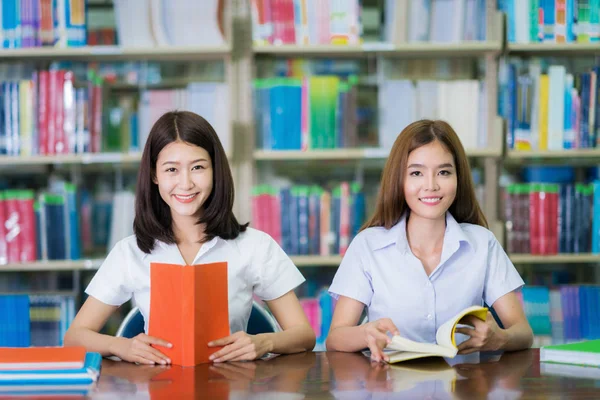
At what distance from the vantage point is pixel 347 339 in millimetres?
1505

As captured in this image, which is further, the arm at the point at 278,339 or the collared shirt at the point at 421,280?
the collared shirt at the point at 421,280

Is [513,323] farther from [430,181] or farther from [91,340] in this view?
[91,340]

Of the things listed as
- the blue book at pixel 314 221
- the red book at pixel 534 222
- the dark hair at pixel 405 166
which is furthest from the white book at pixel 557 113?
the dark hair at pixel 405 166

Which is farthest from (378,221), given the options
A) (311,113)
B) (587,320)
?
(587,320)

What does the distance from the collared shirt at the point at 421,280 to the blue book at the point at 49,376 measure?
2.06 feet

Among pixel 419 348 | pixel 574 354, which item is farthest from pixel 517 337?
pixel 419 348

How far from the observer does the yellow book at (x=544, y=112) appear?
280cm

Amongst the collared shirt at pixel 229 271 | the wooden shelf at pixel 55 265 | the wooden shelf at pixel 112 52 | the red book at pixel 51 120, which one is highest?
the wooden shelf at pixel 112 52

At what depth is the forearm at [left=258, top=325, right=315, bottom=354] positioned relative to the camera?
1.48m

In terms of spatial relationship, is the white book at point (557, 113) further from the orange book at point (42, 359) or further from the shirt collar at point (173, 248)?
the orange book at point (42, 359)

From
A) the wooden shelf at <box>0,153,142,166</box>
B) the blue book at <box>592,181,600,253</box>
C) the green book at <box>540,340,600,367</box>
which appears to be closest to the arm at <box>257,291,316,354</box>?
the green book at <box>540,340,600,367</box>

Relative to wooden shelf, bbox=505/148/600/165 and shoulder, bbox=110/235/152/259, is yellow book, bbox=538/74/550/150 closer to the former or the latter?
wooden shelf, bbox=505/148/600/165

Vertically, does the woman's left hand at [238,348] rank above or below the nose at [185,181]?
below

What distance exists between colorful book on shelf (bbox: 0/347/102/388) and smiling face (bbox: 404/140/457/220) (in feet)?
2.55
